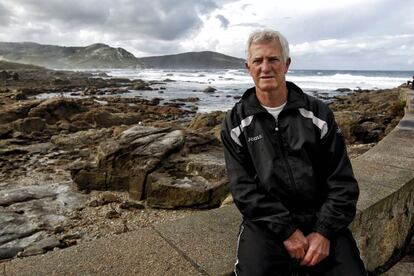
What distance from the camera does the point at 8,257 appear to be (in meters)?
4.38

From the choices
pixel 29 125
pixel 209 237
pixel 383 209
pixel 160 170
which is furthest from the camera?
pixel 29 125

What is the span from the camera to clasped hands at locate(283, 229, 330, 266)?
1890 millimetres

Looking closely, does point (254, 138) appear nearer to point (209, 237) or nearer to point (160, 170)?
point (209, 237)

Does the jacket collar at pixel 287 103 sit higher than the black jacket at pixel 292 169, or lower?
higher

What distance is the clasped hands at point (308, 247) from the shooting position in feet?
6.20

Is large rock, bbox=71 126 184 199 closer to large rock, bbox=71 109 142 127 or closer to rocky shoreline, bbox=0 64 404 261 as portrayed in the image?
rocky shoreline, bbox=0 64 404 261

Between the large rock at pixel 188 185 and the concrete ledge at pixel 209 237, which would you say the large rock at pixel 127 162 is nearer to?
the large rock at pixel 188 185

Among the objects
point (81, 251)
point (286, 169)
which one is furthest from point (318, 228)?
point (81, 251)

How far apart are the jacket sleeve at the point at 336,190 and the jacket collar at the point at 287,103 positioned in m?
0.20

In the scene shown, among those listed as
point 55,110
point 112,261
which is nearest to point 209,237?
point 112,261

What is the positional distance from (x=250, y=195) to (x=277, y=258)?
363 mm

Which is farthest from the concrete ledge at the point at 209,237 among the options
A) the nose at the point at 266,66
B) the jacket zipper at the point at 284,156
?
the nose at the point at 266,66

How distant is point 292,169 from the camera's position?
2.02 m

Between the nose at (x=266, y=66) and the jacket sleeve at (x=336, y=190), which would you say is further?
the nose at (x=266, y=66)
